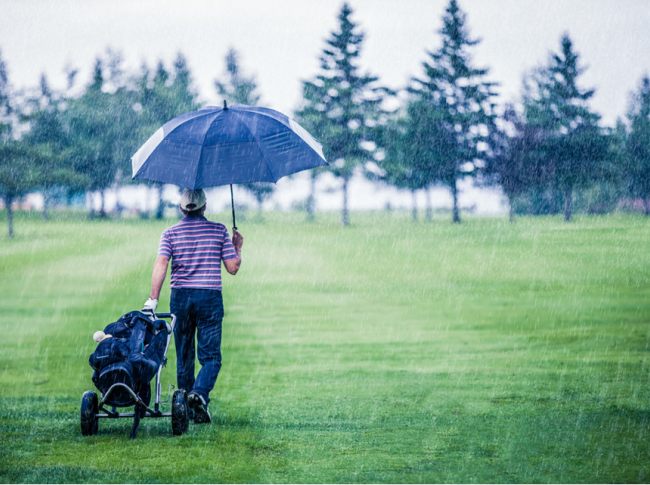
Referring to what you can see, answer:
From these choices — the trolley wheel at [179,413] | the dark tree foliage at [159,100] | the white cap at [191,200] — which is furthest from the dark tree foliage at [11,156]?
the trolley wheel at [179,413]

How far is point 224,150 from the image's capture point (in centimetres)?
641

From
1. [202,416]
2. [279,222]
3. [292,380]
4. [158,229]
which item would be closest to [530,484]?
[202,416]

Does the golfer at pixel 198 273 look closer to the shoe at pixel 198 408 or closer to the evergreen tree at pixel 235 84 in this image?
the shoe at pixel 198 408

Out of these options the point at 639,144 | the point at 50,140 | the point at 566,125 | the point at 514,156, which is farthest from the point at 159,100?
the point at 639,144

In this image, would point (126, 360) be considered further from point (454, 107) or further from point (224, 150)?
point (454, 107)

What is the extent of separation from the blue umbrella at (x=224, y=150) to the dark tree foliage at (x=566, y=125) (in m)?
37.4

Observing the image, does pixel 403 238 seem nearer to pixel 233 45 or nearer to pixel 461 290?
pixel 461 290

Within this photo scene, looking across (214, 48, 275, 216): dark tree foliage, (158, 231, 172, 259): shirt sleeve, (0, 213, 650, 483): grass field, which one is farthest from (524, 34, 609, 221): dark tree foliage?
(158, 231, 172, 259): shirt sleeve

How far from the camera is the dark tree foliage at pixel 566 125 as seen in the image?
43062mm

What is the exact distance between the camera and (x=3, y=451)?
224 inches

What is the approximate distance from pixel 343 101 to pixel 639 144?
81.2 ft

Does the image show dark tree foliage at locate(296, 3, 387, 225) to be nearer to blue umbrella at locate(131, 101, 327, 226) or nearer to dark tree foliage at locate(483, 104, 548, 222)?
dark tree foliage at locate(483, 104, 548, 222)

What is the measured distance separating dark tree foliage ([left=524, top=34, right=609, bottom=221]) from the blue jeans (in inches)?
1488

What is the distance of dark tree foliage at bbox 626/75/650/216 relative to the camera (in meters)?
30.2
